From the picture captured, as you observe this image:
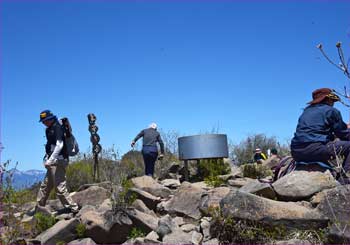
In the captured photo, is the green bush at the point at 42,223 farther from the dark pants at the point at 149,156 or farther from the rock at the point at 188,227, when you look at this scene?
the dark pants at the point at 149,156

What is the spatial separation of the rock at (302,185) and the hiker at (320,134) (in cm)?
23

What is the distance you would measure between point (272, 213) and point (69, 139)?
14.7 feet

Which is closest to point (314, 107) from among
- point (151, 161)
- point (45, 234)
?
point (45, 234)

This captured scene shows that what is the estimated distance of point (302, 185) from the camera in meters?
6.39

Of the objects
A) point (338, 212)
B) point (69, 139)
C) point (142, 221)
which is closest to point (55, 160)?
point (69, 139)

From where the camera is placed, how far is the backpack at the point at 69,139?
838 centimetres

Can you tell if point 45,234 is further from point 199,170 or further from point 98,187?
point 199,170

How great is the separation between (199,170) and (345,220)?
25.7 ft

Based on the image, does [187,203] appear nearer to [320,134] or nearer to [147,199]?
[147,199]

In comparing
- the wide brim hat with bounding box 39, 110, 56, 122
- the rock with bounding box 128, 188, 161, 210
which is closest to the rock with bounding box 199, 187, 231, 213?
the rock with bounding box 128, 188, 161, 210

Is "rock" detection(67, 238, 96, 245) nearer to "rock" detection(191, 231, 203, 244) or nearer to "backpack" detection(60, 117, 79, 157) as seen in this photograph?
"rock" detection(191, 231, 203, 244)

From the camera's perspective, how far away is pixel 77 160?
49.8ft

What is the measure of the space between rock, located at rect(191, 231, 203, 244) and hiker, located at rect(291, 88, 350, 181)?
1987 mm

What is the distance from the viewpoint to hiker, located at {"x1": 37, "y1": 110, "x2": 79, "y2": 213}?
26.7 ft
